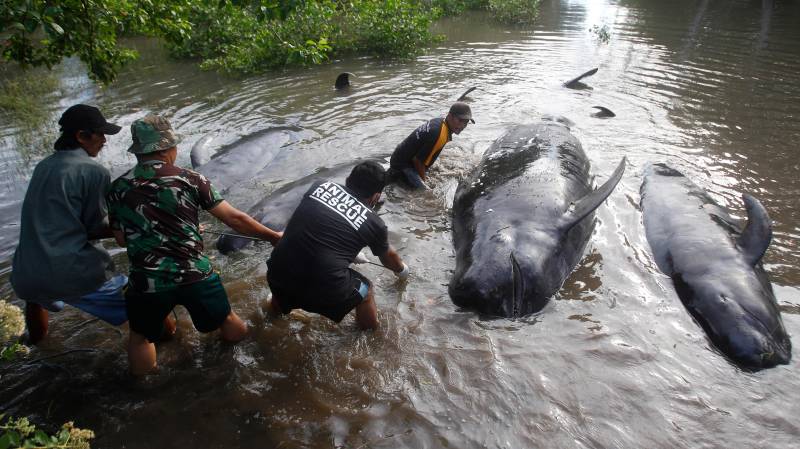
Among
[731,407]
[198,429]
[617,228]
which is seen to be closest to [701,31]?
[617,228]

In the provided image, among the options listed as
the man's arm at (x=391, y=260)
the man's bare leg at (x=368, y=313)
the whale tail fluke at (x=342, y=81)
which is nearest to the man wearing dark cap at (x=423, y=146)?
the man's arm at (x=391, y=260)

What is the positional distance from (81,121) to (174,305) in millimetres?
1435

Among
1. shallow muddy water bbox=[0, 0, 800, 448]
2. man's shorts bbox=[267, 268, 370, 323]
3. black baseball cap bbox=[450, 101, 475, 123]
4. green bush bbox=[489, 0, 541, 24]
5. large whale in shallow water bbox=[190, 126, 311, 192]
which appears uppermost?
green bush bbox=[489, 0, 541, 24]

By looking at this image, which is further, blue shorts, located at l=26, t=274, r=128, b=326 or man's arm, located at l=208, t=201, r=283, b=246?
blue shorts, located at l=26, t=274, r=128, b=326

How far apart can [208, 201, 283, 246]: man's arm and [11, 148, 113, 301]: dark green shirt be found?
0.86 m

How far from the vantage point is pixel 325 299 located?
3.64m

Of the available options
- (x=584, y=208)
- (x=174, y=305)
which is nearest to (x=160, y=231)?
(x=174, y=305)

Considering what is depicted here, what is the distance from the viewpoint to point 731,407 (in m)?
3.30

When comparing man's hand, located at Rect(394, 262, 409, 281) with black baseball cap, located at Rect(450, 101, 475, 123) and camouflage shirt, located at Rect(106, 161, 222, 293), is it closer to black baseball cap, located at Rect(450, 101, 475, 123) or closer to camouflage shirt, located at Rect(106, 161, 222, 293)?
camouflage shirt, located at Rect(106, 161, 222, 293)

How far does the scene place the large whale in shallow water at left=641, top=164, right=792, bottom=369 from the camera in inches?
144

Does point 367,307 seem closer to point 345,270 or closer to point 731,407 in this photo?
point 345,270

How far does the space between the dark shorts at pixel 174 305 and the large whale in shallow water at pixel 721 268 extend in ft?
13.2

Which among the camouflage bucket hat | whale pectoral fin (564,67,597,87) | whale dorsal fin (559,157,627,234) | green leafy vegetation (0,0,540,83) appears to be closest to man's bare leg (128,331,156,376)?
the camouflage bucket hat

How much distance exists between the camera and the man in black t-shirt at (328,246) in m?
3.58
